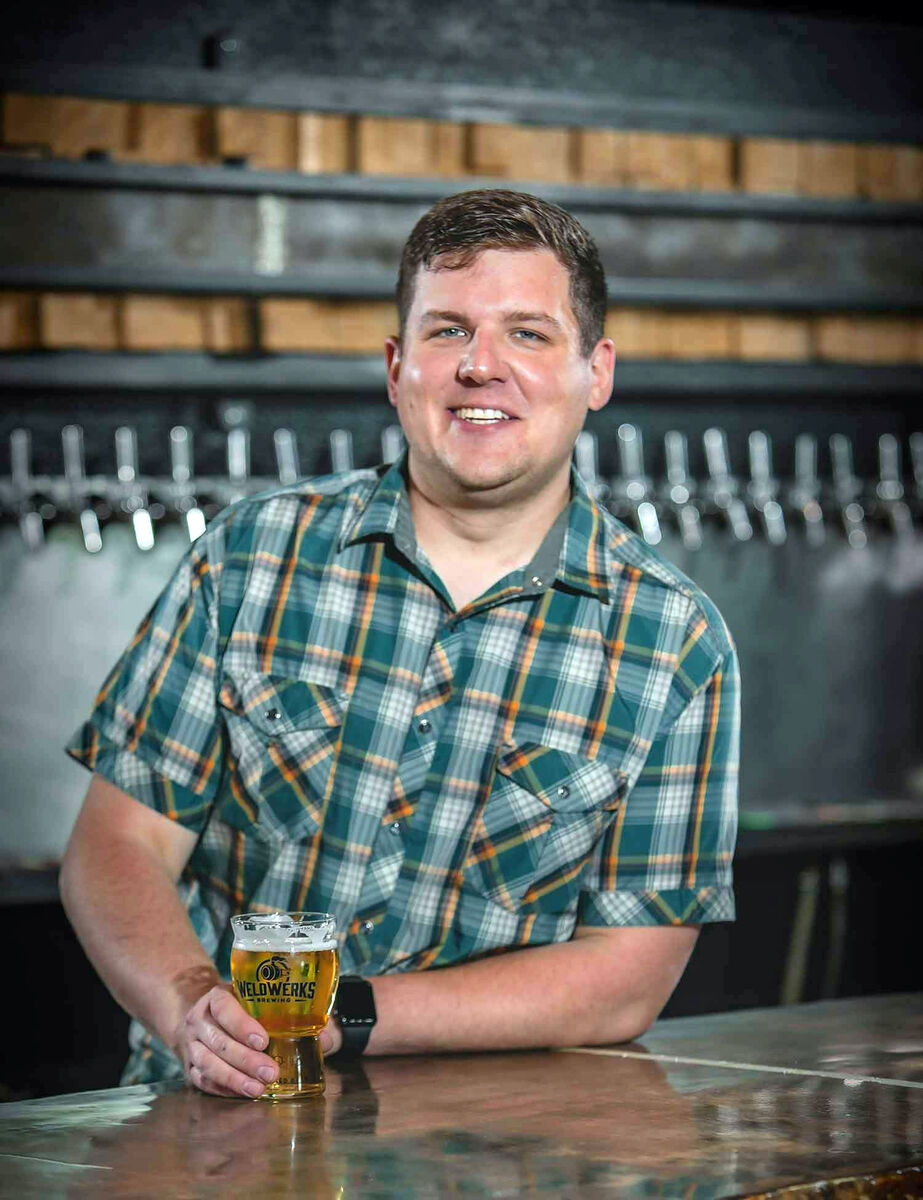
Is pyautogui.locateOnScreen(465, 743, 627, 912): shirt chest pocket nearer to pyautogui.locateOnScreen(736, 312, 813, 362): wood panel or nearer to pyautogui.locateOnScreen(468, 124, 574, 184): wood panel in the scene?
pyautogui.locateOnScreen(468, 124, 574, 184): wood panel

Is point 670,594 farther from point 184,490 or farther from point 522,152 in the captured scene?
point 522,152

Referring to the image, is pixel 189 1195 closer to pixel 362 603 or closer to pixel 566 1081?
pixel 566 1081

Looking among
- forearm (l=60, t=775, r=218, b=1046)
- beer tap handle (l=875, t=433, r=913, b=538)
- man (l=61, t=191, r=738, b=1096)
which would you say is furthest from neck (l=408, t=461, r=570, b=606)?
beer tap handle (l=875, t=433, r=913, b=538)

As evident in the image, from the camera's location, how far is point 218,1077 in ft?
4.27

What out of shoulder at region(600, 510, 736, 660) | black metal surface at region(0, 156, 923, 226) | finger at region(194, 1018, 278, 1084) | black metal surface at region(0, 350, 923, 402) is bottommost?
finger at region(194, 1018, 278, 1084)

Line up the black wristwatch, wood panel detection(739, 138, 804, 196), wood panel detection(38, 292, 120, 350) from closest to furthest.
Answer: the black wristwatch → wood panel detection(38, 292, 120, 350) → wood panel detection(739, 138, 804, 196)

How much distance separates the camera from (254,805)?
1.76 meters

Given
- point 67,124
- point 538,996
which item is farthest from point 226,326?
point 538,996

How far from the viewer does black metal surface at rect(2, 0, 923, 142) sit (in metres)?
3.48

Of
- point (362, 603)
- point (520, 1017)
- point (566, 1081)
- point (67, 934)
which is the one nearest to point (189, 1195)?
point (566, 1081)

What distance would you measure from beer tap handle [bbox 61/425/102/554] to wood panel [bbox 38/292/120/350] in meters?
0.23

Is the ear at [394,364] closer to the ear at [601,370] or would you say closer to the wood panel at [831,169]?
the ear at [601,370]

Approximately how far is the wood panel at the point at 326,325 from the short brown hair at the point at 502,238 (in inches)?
68.8

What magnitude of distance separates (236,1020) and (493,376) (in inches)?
29.2
